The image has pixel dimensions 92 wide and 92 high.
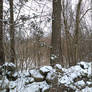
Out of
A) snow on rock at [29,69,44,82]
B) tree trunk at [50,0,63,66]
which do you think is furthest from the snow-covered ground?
tree trunk at [50,0,63,66]

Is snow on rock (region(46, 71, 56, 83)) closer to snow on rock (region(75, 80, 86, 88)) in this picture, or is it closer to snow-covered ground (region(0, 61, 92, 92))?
snow-covered ground (region(0, 61, 92, 92))

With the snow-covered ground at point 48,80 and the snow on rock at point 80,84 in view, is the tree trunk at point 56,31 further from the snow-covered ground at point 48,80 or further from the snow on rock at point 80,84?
the snow on rock at point 80,84

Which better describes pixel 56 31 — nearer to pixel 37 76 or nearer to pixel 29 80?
pixel 37 76

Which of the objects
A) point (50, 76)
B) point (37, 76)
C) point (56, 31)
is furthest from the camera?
point (56, 31)

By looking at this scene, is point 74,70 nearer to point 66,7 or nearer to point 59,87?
point 59,87

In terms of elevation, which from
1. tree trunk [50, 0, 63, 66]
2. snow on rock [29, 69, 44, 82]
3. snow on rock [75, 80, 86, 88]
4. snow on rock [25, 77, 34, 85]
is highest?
tree trunk [50, 0, 63, 66]

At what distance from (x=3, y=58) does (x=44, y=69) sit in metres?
1.68

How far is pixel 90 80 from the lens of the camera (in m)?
3.43

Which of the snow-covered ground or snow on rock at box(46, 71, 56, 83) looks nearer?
the snow-covered ground

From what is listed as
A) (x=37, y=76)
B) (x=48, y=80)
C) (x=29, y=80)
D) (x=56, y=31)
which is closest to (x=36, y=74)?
(x=37, y=76)

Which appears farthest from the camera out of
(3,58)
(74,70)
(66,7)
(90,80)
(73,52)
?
(66,7)

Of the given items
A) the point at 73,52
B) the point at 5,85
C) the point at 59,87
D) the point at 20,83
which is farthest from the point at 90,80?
the point at 73,52

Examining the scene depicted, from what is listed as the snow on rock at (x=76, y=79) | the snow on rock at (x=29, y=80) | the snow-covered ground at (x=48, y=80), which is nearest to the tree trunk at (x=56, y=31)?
the snow-covered ground at (x=48, y=80)

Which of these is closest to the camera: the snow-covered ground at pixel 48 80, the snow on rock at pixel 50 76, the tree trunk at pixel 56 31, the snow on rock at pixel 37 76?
the snow-covered ground at pixel 48 80
